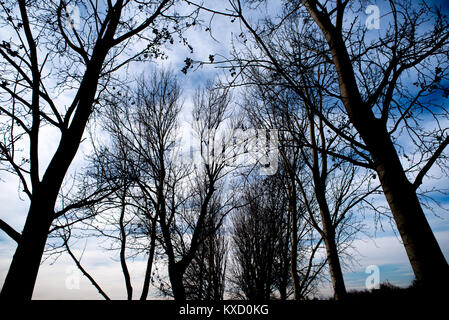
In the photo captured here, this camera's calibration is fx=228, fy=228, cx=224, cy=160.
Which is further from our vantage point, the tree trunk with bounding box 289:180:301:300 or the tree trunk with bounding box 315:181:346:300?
the tree trunk with bounding box 289:180:301:300

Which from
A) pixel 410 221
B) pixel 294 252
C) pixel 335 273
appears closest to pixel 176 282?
pixel 294 252

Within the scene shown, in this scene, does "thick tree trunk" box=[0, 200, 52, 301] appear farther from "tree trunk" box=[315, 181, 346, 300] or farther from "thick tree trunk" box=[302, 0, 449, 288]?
"tree trunk" box=[315, 181, 346, 300]

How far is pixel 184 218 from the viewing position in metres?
9.29

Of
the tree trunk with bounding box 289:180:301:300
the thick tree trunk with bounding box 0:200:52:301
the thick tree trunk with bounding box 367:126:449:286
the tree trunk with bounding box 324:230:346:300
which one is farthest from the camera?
the tree trunk with bounding box 289:180:301:300

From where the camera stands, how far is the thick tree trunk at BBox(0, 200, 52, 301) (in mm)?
2389

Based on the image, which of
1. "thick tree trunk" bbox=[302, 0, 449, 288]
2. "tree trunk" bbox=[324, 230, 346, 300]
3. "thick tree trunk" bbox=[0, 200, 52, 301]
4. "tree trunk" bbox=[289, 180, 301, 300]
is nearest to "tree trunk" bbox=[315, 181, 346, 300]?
"tree trunk" bbox=[324, 230, 346, 300]

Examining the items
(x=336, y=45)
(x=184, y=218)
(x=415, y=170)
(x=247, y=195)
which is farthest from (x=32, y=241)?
(x=247, y=195)

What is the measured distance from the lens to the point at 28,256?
2.51 m

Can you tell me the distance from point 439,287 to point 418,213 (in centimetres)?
54

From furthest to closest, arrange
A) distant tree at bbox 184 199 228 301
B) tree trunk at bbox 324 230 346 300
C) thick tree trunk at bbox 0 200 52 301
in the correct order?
distant tree at bbox 184 199 228 301 < tree trunk at bbox 324 230 346 300 < thick tree trunk at bbox 0 200 52 301

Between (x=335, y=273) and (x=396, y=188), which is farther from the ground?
(x=396, y=188)

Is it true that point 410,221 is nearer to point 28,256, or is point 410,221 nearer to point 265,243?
point 28,256

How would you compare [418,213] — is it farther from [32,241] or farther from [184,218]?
[184,218]
